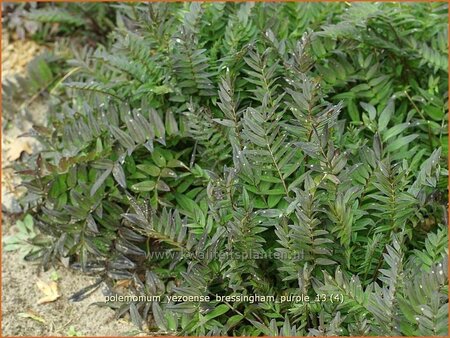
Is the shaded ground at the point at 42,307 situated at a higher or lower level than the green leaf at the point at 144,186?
lower

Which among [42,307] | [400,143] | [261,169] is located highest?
[261,169]

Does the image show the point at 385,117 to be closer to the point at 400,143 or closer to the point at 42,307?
the point at 400,143

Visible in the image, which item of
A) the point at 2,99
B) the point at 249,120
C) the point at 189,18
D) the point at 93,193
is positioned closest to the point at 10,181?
the point at 2,99

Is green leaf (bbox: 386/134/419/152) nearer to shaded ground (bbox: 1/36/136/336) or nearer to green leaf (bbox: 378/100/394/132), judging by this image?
green leaf (bbox: 378/100/394/132)

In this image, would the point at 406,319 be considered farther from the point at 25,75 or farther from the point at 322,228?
the point at 25,75

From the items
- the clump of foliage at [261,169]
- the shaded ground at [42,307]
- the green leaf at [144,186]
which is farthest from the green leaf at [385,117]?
the shaded ground at [42,307]

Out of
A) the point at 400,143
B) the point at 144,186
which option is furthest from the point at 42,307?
the point at 400,143

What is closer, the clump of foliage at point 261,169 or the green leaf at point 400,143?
the clump of foliage at point 261,169

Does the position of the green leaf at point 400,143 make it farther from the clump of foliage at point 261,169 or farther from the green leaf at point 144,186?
the green leaf at point 144,186

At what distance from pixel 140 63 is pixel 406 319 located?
1471 millimetres

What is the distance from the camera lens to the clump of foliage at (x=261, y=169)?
98.7 inches

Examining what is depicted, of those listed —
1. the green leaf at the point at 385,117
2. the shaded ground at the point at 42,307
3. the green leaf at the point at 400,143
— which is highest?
the green leaf at the point at 385,117

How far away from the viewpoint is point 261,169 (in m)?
2.65

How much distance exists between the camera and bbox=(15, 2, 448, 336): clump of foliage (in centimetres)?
251
